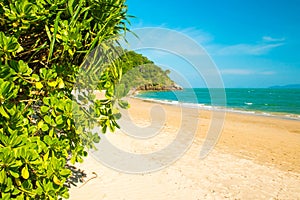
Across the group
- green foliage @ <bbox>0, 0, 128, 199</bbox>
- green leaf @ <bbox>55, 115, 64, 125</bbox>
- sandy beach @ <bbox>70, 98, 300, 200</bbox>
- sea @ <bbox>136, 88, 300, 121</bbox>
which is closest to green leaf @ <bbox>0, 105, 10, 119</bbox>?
green foliage @ <bbox>0, 0, 128, 199</bbox>

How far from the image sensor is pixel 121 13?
94.0 inches

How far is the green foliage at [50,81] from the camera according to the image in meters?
1.82

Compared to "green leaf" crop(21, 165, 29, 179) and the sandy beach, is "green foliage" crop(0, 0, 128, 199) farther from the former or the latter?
the sandy beach

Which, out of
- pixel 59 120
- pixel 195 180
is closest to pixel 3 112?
pixel 59 120

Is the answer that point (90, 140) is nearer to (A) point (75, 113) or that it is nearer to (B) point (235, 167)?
(A) point (75, 113)

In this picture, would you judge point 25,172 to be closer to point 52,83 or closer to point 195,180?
point 52,83

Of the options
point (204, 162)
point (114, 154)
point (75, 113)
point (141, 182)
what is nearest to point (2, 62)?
point (75, 113)

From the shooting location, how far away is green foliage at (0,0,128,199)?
182 centimetres

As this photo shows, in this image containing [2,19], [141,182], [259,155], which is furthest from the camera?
[259,155]

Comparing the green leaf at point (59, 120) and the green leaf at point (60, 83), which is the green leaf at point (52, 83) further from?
the green leaf at point (59, 120)

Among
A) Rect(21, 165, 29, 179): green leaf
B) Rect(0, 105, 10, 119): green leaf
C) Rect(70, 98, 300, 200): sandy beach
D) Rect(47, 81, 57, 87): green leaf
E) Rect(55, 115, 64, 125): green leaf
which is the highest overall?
Rect(47, 81, 57, 87): green leaf

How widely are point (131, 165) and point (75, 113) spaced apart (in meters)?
3.46

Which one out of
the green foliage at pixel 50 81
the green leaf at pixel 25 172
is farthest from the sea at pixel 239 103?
the green leaf at pixel 25 172

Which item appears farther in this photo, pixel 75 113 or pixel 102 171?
pixel 102 171
